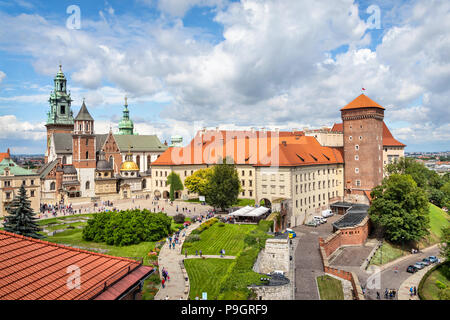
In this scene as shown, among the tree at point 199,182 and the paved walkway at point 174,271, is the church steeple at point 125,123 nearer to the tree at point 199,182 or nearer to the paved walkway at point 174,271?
the tree at point 199,182

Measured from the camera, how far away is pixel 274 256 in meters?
34.8

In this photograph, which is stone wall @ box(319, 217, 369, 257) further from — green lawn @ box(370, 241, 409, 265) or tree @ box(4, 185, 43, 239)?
tree @ box(4, 185, 43, 239)

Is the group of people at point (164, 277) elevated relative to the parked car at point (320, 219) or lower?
lower

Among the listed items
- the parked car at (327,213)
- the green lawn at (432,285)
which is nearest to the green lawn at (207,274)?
the green lawn at (432,285)

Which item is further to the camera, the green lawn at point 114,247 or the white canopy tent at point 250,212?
the white canopy tent at point 250,212

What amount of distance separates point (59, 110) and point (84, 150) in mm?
32245

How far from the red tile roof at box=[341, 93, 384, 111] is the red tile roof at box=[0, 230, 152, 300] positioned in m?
60.5

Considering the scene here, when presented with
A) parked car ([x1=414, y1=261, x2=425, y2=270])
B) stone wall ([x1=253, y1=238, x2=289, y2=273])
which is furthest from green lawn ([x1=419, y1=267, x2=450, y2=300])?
stone wall ([x1=253, y1=238, x2=289, y2=273])

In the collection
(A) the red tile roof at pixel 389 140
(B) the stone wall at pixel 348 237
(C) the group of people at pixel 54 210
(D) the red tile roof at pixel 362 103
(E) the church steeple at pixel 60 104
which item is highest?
(E) the church steeple at pixel 60 104

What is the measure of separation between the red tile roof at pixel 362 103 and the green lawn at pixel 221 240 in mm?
36790

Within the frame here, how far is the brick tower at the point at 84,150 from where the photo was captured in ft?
252

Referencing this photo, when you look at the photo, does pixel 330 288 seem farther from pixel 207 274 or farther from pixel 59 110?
pixel 59 110

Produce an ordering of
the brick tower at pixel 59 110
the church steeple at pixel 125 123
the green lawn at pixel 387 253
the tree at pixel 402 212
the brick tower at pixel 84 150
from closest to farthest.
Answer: the green lawn at pixel 387 253, the tree at pixel 402 212, the brick tower at pixel 84 150, the brick tower at pixel 59 110, the church steeple at pixel 125 123

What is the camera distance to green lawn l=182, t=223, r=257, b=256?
3612cm
